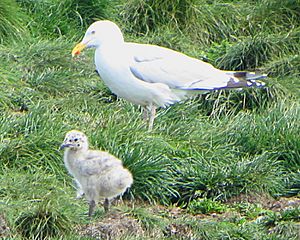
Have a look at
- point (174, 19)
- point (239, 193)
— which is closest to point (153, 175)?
point (239, 193)

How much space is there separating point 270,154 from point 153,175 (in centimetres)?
118

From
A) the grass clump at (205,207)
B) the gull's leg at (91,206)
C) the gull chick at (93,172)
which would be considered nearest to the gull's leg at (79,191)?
the gull chick at (93,172)

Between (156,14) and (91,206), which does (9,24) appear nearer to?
(156,14)

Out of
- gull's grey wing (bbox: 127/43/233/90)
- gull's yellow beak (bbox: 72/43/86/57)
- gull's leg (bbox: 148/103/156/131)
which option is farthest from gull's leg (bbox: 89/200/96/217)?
gull's yellow beak (bbox: 72/43/86/57)

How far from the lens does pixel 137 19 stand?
13.0 meters

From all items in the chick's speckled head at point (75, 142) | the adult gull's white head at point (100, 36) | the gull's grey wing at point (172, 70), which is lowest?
the gull's grey wing at point (172, 70)

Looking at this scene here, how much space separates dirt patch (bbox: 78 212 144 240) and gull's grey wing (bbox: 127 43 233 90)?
2352 mm

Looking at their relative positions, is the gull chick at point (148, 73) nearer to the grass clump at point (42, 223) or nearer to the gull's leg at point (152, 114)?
the gull's leg at point (152, 114)

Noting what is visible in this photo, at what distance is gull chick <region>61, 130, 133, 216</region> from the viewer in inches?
313

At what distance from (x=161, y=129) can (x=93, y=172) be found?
2.07 metres

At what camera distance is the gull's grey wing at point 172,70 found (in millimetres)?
10242

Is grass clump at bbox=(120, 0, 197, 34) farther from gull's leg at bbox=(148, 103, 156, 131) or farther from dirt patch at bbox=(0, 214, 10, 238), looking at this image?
dirt patch at bbox=(0, 214, 10, 238)

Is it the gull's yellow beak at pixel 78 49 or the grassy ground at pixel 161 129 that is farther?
the gull's yellow beak at pixel 78 49

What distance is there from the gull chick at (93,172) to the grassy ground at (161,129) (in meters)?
0.20
